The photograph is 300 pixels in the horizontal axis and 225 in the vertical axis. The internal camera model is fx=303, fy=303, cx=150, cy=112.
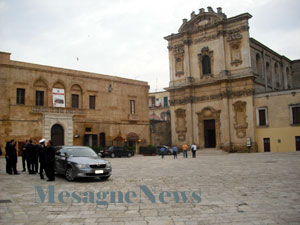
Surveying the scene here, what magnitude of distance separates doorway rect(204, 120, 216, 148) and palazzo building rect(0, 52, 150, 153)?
759 cm

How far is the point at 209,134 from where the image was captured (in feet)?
127

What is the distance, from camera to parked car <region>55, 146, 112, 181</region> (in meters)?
11.6

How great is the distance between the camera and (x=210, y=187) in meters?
9.88

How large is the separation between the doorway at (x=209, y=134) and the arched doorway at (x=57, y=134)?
57.9 feet

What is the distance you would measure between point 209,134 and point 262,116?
7.31 metres

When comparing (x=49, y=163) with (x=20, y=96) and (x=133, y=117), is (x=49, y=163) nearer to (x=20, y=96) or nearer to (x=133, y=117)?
(x=20, y=96)

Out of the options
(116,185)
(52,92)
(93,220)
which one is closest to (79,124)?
(52,92)

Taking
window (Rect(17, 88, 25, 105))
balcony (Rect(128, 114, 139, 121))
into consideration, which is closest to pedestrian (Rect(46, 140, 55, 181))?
window (Rect(17, 88, 25, 105))

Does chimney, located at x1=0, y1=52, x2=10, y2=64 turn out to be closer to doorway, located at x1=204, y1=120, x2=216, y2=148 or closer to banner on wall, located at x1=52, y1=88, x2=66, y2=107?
banner on wall, located at x1=52, y1=88, x2=66, y2=107

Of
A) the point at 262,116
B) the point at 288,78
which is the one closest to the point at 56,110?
the point at 262,116

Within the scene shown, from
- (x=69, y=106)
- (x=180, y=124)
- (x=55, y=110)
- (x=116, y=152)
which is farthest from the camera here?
(x=180, y=124)

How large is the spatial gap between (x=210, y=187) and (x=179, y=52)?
33.1 metres

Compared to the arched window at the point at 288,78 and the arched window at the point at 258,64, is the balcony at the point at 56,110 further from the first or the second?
the arched window at the point at 288,78

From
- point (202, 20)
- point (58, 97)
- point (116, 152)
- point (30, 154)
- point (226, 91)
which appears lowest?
point (116, 152)
